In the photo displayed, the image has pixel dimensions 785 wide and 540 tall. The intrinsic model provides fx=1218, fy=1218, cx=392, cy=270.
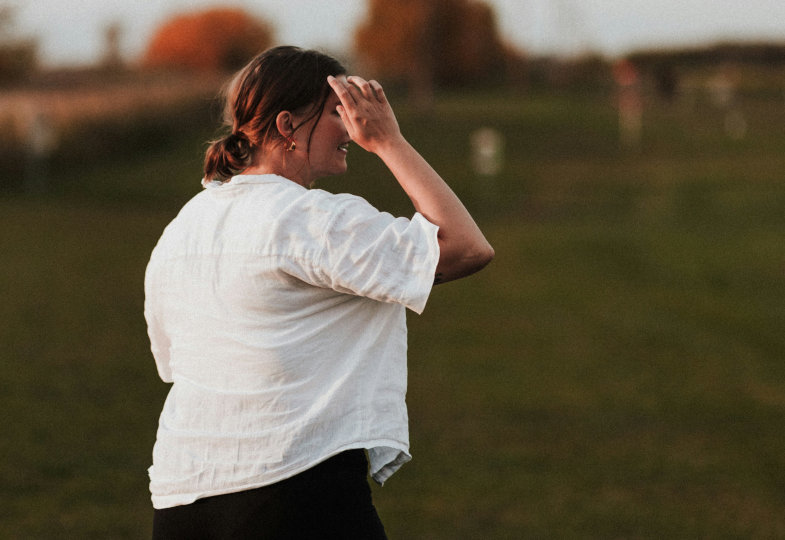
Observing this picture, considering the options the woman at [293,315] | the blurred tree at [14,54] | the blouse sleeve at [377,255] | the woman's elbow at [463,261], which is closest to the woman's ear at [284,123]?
the woman at [293,315]

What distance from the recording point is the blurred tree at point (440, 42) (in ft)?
275

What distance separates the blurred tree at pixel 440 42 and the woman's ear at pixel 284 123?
76456 mm

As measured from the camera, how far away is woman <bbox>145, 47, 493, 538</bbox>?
7.20ft

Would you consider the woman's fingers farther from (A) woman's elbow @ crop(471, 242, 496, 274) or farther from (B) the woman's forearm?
(A) woman's elbow @ crop(471, 242, 496, 274)

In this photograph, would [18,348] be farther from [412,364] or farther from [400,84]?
[400,84]

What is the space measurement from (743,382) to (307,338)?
7.63 metres

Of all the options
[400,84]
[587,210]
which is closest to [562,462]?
[587,210]

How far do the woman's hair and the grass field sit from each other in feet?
12.2

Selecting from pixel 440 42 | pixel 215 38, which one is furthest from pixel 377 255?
pixel 440 42

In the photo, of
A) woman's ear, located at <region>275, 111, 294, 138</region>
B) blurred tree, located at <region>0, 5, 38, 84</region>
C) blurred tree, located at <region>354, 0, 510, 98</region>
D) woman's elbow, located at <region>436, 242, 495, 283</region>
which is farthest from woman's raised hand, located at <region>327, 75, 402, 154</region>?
blurred tree, located at <region>354, 0, 510, 98</region>

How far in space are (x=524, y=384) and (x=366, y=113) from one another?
23.2 feet

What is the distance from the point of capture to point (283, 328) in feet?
7.36

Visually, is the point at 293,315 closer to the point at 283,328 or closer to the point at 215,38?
the point at 283,328

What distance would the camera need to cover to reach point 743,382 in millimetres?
9289
